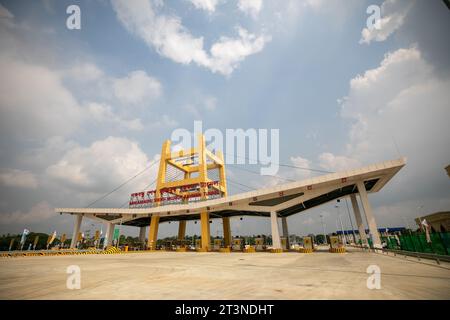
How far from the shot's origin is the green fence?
10.7 meters

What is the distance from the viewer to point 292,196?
85.9ft

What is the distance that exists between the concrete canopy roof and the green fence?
6501 mm

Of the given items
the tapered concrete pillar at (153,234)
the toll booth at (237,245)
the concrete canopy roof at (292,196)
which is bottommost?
the toll booth at (237,245)

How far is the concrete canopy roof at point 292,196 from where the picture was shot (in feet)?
68.9

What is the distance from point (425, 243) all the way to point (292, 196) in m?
13.9

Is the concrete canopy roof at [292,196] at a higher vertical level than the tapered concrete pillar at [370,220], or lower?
higher

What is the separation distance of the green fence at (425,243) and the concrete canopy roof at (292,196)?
21.3 feet

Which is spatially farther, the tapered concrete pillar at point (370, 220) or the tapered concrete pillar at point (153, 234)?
the tapered concrete pillar at point (153, 234)

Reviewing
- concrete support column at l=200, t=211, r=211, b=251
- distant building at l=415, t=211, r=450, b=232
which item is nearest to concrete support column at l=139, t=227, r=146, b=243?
concrete support column at l=200, t=211, r=211, b=251

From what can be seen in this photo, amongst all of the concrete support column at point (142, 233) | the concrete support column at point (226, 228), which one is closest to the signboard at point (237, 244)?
the concrete support column at point (226, 228)

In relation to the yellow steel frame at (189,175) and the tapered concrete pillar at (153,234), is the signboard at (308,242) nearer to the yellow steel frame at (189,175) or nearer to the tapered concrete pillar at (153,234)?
the yellow steel frame at (189,175)
